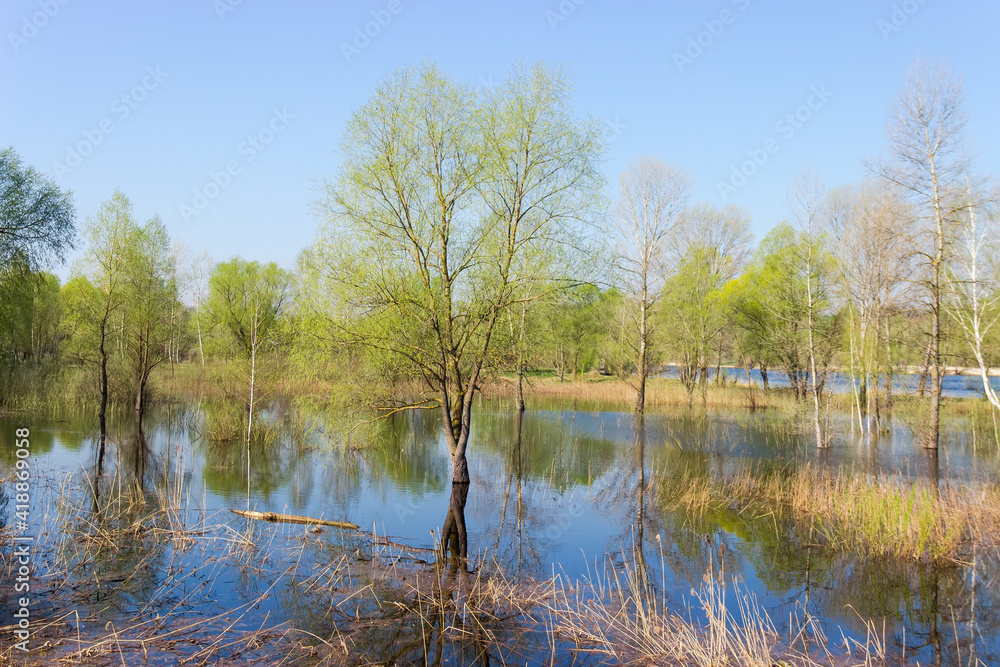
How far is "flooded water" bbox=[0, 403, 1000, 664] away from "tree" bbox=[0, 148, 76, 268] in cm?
600

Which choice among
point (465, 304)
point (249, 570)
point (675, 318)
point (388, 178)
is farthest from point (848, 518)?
point (675, 318)

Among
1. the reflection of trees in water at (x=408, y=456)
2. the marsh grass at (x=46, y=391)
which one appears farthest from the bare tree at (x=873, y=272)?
the marsh grass at (x=46, y=391)

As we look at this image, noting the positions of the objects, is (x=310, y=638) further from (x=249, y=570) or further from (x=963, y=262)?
(x=963, y=262)

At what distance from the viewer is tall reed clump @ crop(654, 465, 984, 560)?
33.4 ft

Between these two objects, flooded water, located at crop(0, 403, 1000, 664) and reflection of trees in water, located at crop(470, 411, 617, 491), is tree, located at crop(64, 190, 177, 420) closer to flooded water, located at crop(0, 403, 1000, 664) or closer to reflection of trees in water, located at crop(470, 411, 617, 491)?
flooded water, located at crop(0, 403, 1000, 664)

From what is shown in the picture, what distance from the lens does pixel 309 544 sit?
1013 centimetres

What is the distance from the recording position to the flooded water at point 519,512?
26.0 ft

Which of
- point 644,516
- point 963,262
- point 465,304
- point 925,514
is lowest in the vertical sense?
point 644,516

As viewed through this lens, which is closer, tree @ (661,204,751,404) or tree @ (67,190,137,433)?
tree @ (67,190,137,433)

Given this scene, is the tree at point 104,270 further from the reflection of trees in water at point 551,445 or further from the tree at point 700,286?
the tree at point 700,286

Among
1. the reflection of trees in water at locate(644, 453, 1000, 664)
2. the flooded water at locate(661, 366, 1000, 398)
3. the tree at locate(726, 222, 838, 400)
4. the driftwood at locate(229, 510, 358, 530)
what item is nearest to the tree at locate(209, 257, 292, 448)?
the flooded water at locate(661, 366, 1000, 398)

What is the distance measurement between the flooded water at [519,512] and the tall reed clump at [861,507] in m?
0.43

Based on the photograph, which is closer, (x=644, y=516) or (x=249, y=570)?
(x=249, y=570)

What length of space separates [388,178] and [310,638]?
33.8ft
